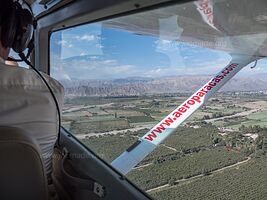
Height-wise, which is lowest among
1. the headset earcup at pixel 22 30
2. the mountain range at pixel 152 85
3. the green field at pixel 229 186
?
the green field at pixel 229 186

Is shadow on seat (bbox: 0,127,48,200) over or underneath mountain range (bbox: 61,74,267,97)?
underneath

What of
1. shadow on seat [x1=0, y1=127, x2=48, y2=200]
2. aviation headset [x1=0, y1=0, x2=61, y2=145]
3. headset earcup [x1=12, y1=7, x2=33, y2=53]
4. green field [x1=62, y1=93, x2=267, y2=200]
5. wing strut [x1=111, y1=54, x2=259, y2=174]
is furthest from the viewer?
headset earcup [x1=12, y1=7, x2=33, y2=53]

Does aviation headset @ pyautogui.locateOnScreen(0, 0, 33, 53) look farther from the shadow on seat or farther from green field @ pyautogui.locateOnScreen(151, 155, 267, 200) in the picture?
green field @ pyautogui.locateOnScreen(151, 155, 267, 200)

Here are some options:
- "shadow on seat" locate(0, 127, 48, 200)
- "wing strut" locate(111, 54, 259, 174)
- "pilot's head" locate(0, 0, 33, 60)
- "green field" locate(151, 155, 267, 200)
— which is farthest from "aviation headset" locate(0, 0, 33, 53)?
"green field" locate(151, 155, 267, 200)

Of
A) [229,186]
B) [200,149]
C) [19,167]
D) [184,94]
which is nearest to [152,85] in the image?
[184,94]

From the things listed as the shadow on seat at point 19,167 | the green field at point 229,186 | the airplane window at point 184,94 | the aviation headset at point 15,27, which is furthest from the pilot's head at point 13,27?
the green field at point 229,186

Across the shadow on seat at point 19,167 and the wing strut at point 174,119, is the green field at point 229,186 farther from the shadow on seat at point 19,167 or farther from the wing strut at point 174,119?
the shadow on seat at point 19,167

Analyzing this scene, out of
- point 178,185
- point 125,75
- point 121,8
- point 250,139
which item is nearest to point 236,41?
point 250,139

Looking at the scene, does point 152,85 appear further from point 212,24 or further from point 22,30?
point 22,30
